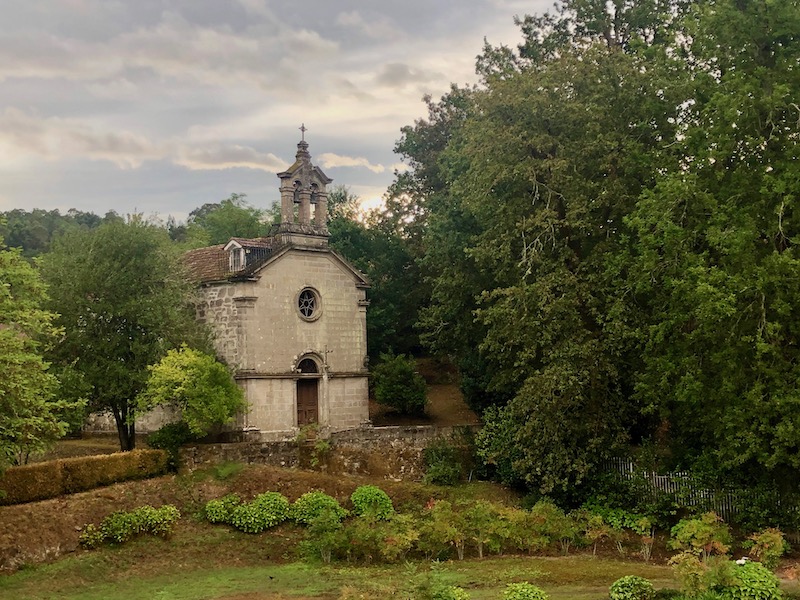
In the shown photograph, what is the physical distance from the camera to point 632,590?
13758 millimetres

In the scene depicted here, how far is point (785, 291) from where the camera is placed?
65.7ft

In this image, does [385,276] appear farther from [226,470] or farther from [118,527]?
[118,527]

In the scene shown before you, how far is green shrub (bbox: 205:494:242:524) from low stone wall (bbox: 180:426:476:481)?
2351 millimetres

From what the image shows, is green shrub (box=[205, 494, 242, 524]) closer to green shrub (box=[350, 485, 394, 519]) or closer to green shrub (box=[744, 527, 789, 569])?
green shrub (box=[350, 485, 394, 519])

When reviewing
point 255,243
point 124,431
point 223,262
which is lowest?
point 124,431

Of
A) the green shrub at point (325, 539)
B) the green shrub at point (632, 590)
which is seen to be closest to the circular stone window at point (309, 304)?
the green shrub at point (325, 539)

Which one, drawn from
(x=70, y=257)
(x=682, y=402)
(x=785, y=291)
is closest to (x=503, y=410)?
(x=682, y=402)

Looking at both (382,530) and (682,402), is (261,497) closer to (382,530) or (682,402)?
(382,530)

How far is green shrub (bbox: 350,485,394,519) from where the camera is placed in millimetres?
23084

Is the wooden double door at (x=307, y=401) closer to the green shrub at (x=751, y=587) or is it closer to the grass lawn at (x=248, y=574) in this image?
the grass lawn at (x=248, y=574)

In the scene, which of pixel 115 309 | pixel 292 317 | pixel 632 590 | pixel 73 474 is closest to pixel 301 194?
pixel 292 317

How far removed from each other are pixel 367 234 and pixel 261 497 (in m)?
21.2

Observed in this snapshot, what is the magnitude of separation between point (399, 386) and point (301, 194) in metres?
10.4

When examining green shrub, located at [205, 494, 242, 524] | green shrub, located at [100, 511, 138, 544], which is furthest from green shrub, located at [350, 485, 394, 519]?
green shrub, located at [100, 511, 138, 544]
